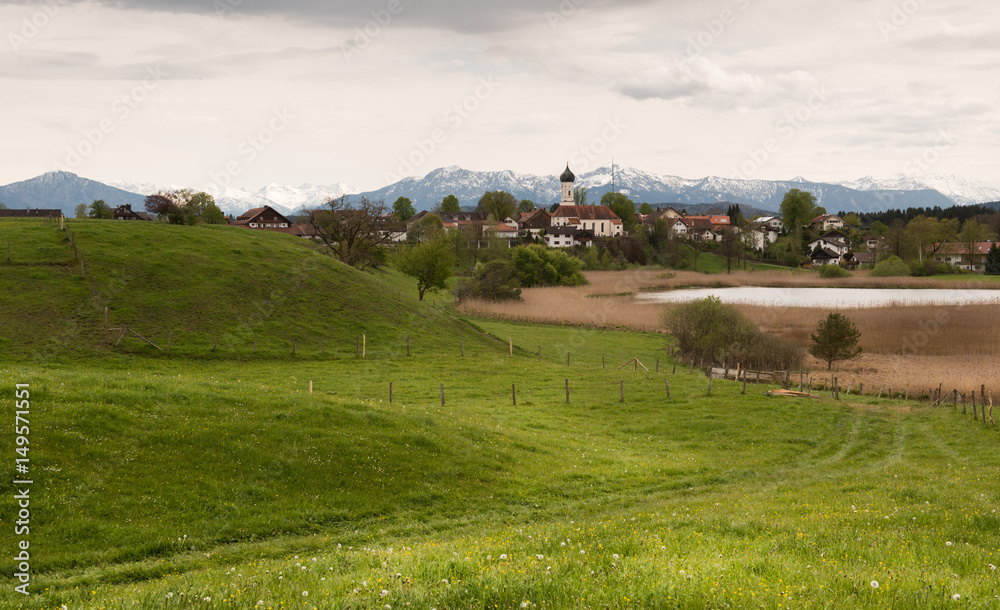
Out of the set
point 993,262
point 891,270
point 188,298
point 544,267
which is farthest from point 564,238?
point 188,298

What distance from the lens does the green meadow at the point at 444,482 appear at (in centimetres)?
792

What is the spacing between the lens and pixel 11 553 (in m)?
11.8

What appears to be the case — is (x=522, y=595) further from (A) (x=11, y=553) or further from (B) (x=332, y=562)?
(A) (x=11, y=553)

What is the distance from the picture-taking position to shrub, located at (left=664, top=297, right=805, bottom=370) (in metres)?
50.4

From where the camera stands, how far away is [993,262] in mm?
138875

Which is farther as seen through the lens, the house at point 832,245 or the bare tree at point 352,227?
the house at point 832,245

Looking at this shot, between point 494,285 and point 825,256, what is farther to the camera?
point 825,256

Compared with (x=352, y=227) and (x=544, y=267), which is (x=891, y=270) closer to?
(x=544, y=267)

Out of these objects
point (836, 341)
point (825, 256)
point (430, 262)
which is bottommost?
point (836, 341)

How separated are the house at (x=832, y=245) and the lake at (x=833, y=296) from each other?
68.1 m

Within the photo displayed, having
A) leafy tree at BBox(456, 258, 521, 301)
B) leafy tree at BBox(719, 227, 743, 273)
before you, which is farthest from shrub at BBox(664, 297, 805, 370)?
leafy tree at BBox(719, 227, 743, 273)

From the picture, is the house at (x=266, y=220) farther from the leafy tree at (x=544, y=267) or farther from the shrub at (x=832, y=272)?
the shrub at (x=832, y=272)

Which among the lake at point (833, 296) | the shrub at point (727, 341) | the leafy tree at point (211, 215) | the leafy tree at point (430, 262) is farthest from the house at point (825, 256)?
the leafy tree at point (211, 215)

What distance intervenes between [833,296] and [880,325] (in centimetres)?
3758
